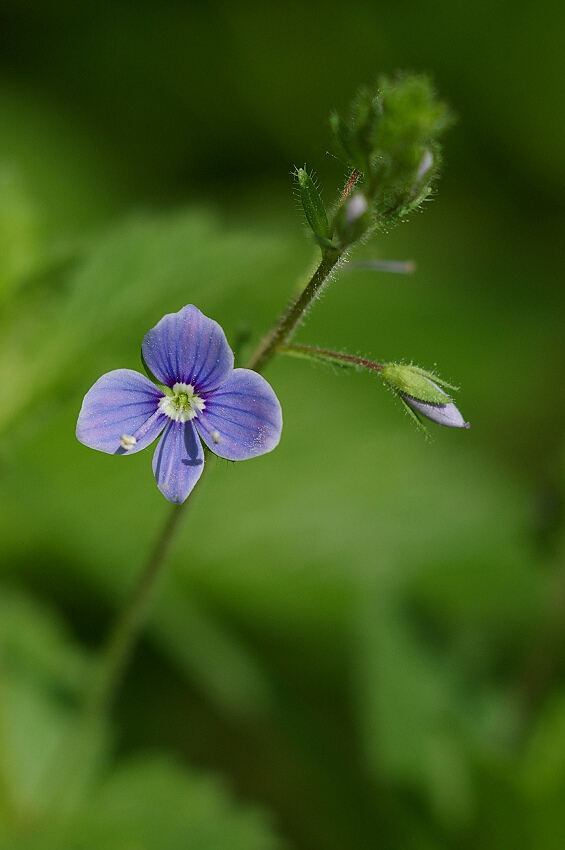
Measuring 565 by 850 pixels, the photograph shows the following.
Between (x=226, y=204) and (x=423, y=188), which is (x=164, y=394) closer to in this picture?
(x=423, y=188)

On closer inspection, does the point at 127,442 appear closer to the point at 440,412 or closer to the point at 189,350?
the point at 189,350

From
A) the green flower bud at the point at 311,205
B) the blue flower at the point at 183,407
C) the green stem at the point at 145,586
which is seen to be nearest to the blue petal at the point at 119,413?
the blue flower at the point at 183,407

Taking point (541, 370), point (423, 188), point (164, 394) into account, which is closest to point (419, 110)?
point (423, 188)

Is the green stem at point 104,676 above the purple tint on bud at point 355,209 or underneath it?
underneath

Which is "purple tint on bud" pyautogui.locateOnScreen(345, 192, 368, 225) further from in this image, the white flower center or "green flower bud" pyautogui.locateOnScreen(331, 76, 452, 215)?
the white flower center

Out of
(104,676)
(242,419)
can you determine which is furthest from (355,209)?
(104,676)

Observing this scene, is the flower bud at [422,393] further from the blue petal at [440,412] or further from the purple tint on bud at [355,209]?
the purple tint on bud at [355,209]
